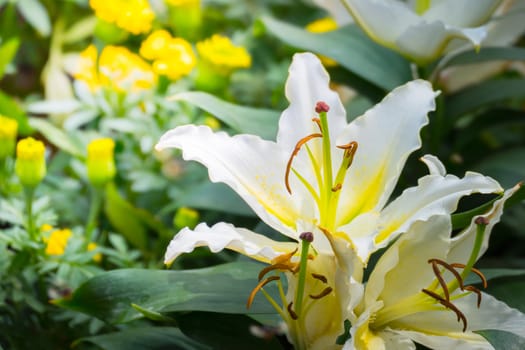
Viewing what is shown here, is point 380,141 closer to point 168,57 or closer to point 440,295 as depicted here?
point 440,295

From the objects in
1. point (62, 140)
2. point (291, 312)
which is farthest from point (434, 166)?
point (62, 140)

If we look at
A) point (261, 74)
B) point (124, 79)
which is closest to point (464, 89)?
point (261, 74)

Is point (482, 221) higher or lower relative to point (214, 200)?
higher

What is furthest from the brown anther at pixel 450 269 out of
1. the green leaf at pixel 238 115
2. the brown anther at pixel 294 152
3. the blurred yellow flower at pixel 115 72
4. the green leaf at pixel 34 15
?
the green leaf at pixel 34 15

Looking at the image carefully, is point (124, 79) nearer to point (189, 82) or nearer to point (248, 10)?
point (189, 82)

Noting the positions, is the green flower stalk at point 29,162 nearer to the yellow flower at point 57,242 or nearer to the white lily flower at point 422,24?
the yellow flower at point 57,242

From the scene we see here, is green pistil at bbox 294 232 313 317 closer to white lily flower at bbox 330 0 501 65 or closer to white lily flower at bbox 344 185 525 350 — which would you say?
white lily flower at bbox 344 185 525 350

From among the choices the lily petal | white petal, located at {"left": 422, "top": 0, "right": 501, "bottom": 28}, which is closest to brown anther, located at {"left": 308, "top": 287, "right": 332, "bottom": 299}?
the lily petal

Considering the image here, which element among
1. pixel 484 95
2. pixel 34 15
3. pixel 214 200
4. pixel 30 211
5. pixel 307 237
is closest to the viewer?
pixel 307 237
